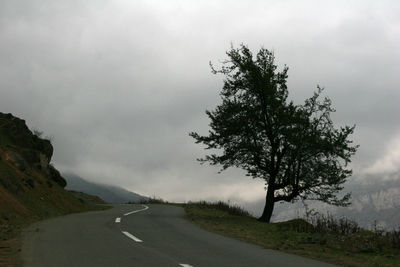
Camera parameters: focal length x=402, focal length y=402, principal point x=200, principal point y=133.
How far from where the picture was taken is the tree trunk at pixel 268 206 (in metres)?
25.4

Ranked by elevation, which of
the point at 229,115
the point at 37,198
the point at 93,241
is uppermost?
the point at 229,115

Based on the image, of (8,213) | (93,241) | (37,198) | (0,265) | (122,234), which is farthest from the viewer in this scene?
(37,198)

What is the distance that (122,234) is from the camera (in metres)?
12.6

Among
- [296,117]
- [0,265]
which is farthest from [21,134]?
[0,265]

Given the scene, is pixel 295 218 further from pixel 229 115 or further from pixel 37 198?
pixel 37 198

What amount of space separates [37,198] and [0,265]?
17.0 metres

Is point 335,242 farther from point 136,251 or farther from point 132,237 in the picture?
point 136,251

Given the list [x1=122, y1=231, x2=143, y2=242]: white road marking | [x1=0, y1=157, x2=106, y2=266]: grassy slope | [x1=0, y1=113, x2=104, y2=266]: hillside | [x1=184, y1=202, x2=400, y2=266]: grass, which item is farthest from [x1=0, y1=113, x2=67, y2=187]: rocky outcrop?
Result: [x1=184, y1=202, x2=400, y2=266]: grass

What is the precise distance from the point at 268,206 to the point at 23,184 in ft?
49.4

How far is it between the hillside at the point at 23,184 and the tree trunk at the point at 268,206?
Result: 41.1 feet

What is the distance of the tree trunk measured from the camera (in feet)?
83.2

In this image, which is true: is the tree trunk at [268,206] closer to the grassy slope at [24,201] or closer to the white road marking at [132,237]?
the grassy slope at [24,201]

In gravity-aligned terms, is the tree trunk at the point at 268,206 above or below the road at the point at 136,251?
above

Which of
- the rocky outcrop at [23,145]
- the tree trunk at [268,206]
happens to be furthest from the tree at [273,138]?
the rocky outcrop at [23,145]
